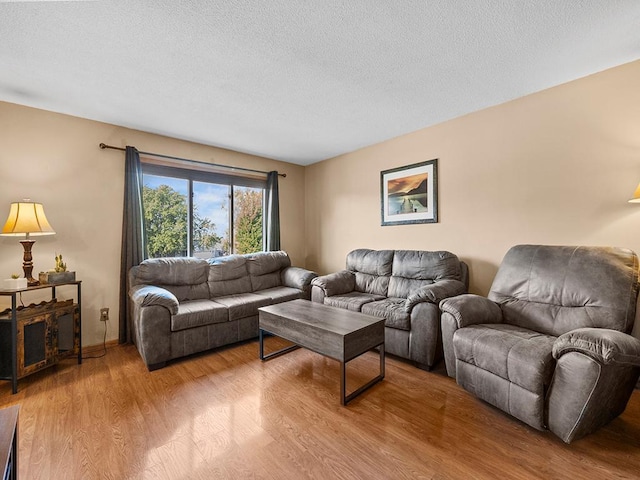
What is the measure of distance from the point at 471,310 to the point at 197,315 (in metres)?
2.44

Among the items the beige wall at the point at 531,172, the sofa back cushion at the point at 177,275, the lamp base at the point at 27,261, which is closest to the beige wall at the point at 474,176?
the beige wall at the point at 531,172

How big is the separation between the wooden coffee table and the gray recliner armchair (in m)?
0.59

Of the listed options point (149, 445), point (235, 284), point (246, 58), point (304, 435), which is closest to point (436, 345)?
point (304, 435)

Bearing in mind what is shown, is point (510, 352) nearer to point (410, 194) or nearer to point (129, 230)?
point (410, 194)

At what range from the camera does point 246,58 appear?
2.05m

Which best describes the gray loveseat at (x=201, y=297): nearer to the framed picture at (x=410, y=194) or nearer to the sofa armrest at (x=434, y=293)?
the framed picture at (x=410, y=194)

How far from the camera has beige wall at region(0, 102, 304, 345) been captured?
2676 millimetres

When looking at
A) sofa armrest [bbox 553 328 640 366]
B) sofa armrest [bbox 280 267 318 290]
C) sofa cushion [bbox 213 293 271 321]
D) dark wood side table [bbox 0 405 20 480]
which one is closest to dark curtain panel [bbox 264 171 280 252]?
sofa armrest [bbox 280 267 318 290]

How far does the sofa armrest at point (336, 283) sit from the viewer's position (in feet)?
11.0

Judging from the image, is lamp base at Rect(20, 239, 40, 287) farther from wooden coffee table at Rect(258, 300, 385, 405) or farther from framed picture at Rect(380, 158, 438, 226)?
framed picture at Rect(380, 158, 438, 226)

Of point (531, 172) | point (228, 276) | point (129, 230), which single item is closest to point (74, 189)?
point (129, 230)

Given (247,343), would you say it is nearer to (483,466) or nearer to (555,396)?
(483,466)

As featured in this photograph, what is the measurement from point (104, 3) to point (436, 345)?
10.5 feet

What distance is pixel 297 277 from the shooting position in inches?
153
